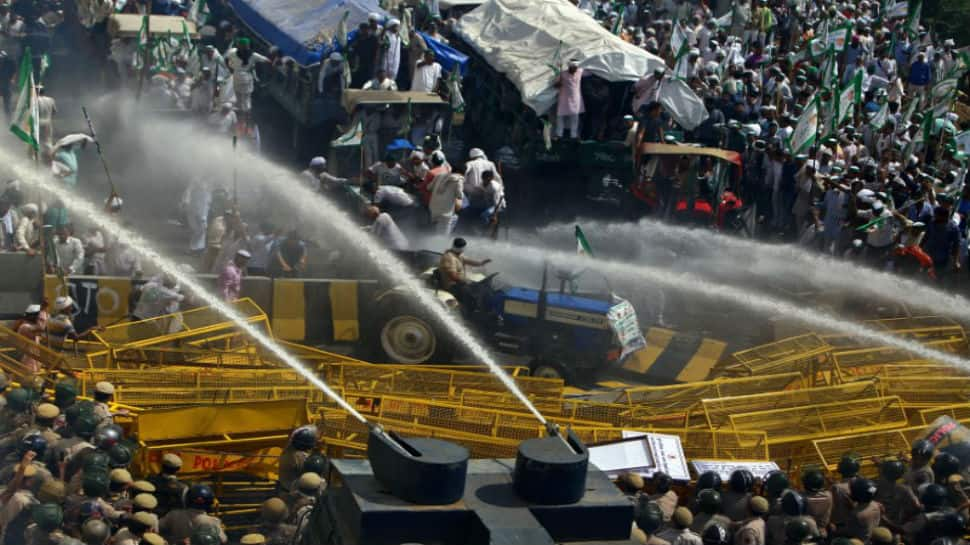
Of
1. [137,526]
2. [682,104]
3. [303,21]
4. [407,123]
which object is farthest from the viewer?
[303,21]

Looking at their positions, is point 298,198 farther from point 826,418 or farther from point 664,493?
point 664,493

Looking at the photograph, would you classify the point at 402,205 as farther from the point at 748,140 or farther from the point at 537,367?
the point at 748,140

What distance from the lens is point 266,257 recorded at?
62.1ft

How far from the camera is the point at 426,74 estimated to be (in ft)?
85.1

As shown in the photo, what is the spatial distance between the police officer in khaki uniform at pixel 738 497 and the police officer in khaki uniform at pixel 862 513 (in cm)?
91

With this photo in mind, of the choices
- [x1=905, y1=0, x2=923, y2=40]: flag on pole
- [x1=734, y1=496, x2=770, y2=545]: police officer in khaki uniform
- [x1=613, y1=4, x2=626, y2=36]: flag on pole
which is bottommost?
[x1=734, y1=496, x2=770, y2=545]: police officer in khaki uniform

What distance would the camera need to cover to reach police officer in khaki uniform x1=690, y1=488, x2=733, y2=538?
1164 cm

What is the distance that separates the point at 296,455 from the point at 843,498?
4.85 metres

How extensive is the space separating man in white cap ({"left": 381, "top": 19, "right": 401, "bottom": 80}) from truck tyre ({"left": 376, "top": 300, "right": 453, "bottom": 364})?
976cm

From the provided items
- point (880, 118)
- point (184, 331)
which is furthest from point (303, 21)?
point (184, 331)

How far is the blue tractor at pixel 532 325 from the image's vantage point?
17156 mm

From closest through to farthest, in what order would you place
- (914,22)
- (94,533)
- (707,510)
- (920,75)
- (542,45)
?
1. (94,533)
2. (707,510)
3. (542,45)
4. (920,75)
5. (914,22)

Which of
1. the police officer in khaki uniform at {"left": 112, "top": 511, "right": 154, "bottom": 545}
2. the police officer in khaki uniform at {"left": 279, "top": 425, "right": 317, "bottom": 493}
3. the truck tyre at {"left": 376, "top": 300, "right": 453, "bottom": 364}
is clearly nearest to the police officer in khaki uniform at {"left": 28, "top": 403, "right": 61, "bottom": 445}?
the police officer in khaki uniform at {"left": 112, "top": 511, "right": 154, "bottom": 545}

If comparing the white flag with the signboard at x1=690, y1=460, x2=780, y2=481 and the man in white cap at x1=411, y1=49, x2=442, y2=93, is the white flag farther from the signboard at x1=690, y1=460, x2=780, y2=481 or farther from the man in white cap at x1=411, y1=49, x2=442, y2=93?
the signboard at x1=690, y1=460, x2=780, y2=481
